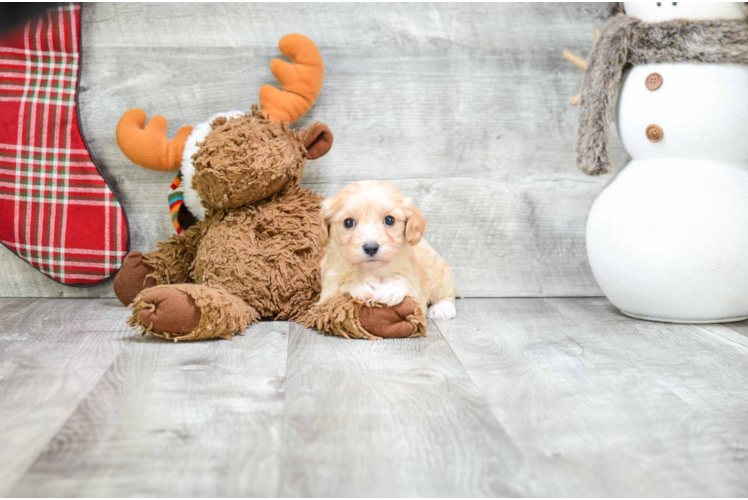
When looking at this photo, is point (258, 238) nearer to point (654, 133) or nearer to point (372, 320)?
point (372, 320)

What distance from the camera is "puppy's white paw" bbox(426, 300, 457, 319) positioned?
1.54 m

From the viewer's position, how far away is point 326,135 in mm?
1545

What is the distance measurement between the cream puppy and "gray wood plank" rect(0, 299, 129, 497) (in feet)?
1.59

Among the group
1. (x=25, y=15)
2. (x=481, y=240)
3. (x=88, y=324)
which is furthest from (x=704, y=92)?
(x=88, y=324)

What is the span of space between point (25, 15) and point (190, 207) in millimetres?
1206

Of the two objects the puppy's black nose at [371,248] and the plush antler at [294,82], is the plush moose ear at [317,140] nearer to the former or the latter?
the plush antler at [294,82]

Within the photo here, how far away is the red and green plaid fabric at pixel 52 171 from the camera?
65.4 inches

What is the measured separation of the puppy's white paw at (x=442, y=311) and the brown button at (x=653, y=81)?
2.28ft

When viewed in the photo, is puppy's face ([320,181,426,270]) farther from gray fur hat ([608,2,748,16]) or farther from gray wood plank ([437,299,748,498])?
gray fur hat ([608,2,748,16])

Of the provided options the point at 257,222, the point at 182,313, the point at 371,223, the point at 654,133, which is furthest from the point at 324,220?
the point at 654,133

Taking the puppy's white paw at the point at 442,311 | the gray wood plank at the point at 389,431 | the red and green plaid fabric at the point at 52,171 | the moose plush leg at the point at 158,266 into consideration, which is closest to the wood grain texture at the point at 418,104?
the red and green plaid fabric at the point at 52,171

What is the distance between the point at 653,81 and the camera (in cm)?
142

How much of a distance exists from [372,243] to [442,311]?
1.20 ft

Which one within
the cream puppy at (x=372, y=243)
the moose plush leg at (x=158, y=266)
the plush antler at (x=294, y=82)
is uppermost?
the plush antler at (x=294, y=82)
